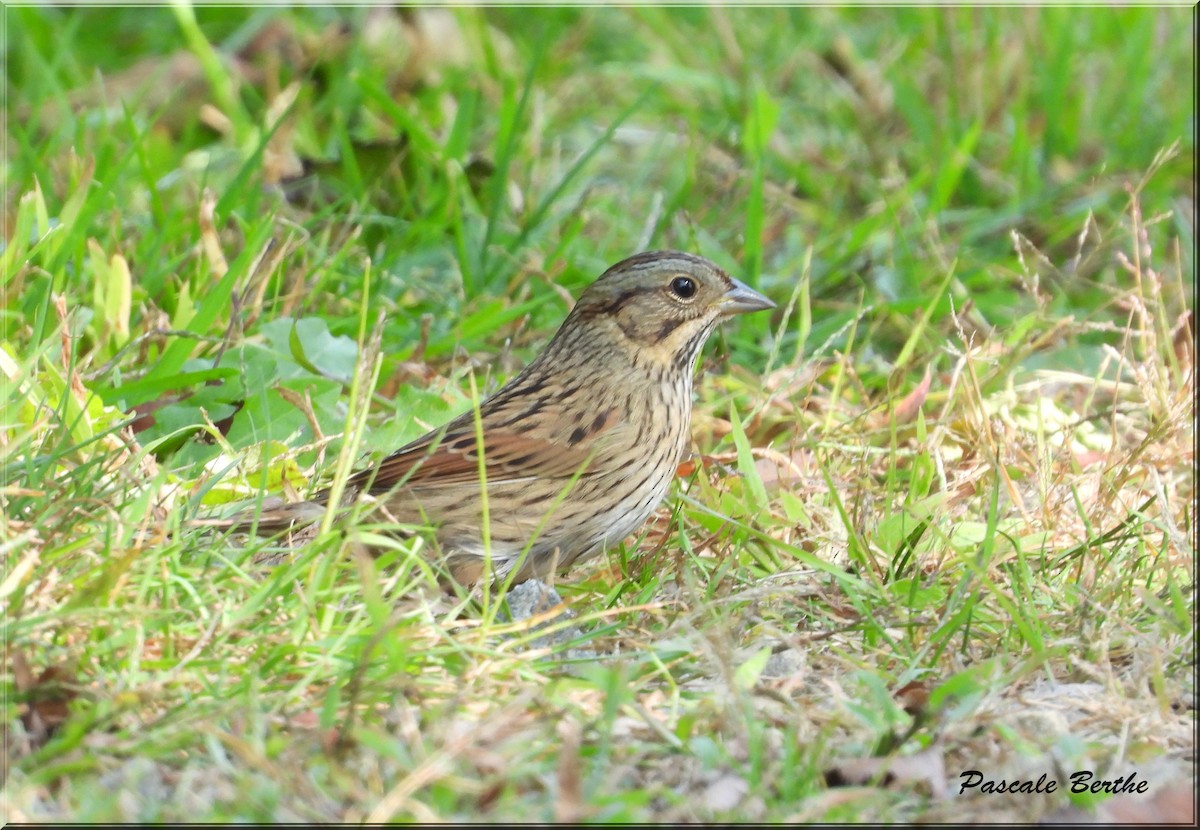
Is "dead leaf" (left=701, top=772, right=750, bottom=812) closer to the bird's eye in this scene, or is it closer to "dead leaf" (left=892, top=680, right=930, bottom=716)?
"dead leaf" (left=892, top=680, right=930, bottom=716)

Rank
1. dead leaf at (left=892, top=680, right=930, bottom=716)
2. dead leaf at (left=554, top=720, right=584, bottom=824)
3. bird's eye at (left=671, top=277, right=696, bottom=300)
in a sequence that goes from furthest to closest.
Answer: bird's eye at (left=671, top=277, right=696, bottom=300), dead leaf at (left=892, top=680, right=930, bottom=716), dead leaf at (left=554, top=720, right=584, bottom=824)

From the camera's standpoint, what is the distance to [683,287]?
3932 millimetres

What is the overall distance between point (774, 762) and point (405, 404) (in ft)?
5.86

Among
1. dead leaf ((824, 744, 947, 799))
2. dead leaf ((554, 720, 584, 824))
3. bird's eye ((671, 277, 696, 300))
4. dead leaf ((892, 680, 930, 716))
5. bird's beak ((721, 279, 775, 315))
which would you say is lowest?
dead leaf ((892, 680, 930, 716))

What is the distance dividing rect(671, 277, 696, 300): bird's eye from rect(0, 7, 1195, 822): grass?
0.41 meters

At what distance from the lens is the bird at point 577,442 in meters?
3.50

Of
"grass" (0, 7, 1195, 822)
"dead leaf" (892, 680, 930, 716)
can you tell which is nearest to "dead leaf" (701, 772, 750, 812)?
"grass" (0, 7, 1195, 822)

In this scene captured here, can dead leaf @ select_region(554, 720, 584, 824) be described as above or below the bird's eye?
below

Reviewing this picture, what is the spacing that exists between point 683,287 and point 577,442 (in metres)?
0.54

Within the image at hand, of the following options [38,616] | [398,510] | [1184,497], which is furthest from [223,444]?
[1184,497]

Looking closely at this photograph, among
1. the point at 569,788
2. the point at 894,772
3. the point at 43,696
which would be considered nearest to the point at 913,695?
the point at 894,772

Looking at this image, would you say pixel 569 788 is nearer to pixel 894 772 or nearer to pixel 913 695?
pixel 894 772

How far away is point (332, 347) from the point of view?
166 inches

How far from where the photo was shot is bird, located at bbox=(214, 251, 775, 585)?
3502 millimetres
